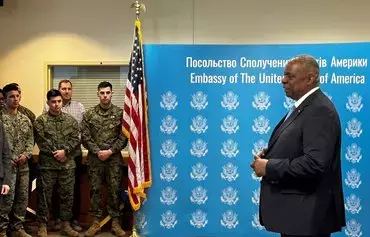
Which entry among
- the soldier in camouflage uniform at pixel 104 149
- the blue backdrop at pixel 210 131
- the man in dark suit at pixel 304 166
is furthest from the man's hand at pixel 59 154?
the man in dark suit at pixel 304 166

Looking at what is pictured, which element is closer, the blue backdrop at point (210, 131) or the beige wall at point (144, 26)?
the blue backdrop at point (210, 131)

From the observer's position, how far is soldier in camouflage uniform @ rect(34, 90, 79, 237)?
4785 mm

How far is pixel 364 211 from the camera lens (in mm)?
4270

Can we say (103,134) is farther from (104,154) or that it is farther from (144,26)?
(144,26)

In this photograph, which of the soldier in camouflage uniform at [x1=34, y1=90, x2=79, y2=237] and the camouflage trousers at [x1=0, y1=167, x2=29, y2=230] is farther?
the soldier in camouflage uniform at [x1=34, y1=90, x2=79, y2=237]

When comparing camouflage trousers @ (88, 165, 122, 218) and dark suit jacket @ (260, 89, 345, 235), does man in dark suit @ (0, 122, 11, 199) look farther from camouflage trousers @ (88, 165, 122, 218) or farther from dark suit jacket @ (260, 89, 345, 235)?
dark suit jacket @ (260, 89, 345, 235)

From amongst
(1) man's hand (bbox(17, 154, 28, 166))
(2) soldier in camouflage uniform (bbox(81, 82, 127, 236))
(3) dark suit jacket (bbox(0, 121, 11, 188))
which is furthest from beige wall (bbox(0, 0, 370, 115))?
(3) dark suit jacket (bbox(0, 121, 11, 188))

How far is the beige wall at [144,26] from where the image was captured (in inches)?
217

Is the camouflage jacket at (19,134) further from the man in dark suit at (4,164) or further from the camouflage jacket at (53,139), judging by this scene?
the man in dark suit at (4,164)

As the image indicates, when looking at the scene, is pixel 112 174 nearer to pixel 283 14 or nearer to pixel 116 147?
pixel 116 147

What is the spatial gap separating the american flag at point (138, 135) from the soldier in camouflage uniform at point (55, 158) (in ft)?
2.40

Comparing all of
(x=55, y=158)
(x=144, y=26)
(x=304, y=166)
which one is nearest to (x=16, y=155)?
(x=55, y=158)

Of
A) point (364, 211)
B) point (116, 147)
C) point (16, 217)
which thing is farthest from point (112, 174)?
point (364, 211)

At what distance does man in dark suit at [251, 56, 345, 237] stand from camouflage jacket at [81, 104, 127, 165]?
2.77 meters
